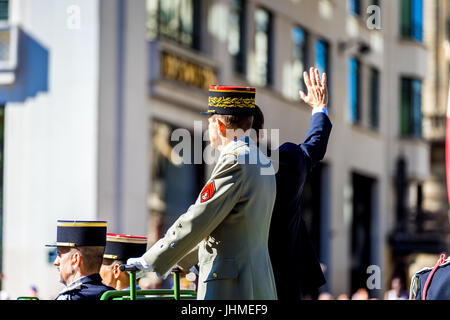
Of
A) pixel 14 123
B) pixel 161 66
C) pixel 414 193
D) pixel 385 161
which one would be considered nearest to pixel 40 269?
pixel 14 123

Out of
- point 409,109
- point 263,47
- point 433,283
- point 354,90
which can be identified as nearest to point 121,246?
point 433,283

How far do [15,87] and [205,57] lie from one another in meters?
3.83

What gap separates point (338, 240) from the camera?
2627 cm

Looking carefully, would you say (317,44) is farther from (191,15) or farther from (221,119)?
(221,119)

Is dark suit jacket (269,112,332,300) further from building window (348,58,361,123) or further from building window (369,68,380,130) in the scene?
building window (369,68,380,130)

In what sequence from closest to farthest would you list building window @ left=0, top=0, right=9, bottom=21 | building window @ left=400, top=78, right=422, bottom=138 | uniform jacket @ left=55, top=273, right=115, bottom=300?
uniform jacket @ left=55, top=273, right=115, bottom=300 → building window @ left=0, top=0, right=9, bottom=21 → building window @ left=400, top=78, right=422, bottom=138

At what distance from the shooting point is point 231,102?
507cm

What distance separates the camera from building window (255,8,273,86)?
22453mm

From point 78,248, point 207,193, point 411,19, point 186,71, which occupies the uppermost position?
point 411,19

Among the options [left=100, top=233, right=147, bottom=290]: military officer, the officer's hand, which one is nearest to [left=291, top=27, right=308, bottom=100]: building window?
[left=100, top=233, right=147, bottom=290]: military officer

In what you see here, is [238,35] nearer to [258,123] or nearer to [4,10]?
[4,10]

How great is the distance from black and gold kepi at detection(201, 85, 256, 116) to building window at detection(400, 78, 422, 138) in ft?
87.3

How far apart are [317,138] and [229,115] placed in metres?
0.91

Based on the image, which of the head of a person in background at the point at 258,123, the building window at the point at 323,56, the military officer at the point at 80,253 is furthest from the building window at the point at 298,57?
the military officer at the point at 80,253
